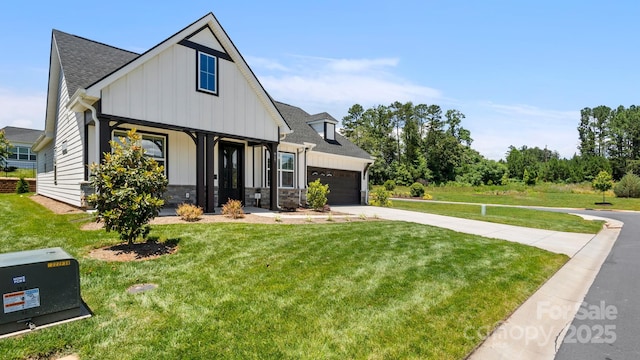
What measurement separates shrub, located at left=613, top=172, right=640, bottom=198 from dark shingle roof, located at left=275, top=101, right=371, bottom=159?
29.6 meters

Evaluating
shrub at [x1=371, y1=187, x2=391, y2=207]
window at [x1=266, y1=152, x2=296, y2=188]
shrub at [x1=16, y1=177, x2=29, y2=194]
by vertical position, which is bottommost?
shrub at [x1=371, y1=187, x2=391, y2=207]

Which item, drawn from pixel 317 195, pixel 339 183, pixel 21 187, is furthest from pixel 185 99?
pixel 21 187

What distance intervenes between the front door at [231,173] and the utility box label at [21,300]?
10572 millimetres

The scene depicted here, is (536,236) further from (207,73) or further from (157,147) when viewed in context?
(157,147)

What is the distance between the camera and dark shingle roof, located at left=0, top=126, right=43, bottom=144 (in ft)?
111

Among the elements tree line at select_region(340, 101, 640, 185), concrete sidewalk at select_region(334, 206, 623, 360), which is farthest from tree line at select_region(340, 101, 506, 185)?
concrete sidewalk at select_region(334, 206, 623, 360)

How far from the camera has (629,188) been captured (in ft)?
108

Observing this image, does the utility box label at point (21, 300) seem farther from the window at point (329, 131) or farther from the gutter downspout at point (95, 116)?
the window at point (329, 131)

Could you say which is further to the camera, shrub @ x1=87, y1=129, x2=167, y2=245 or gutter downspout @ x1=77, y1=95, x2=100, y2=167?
gutter downspout @ x1=77, y1=95, x2=100, y2=167

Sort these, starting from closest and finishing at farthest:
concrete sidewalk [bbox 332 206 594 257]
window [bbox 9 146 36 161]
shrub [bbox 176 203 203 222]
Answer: concrete sidewalk [bbox 332 206 594 257] < shrub [bbox 176 203 203 222] < window [bbox 9 146 36 161]

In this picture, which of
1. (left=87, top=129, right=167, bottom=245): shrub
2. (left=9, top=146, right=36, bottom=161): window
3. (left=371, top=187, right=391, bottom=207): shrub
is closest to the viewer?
(left=87, top=129, right=167, bottom=245): shrub

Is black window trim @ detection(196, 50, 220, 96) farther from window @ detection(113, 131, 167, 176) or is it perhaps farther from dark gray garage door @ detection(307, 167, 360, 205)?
dark gray garage door @ detection(307, 167, 360, 205)

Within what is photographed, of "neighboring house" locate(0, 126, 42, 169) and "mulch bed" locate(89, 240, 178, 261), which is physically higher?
"neighboring house" locate(0, 126, 42, 169)

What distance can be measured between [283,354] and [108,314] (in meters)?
2.18
